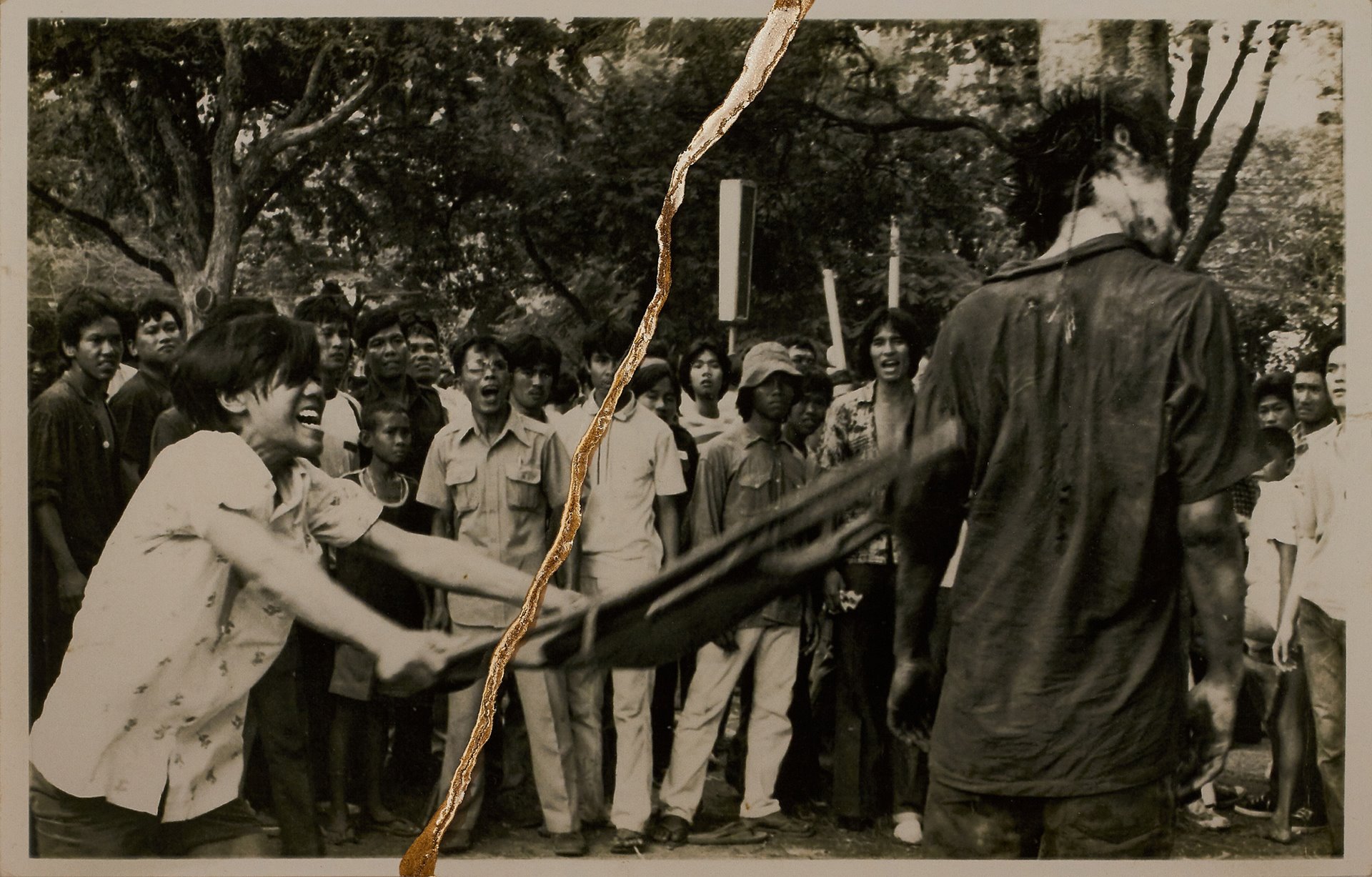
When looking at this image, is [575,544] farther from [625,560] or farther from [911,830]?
[911,830]

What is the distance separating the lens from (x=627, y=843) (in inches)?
111

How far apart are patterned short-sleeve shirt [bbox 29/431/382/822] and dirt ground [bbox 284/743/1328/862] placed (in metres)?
0.42

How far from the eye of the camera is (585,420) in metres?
2.83

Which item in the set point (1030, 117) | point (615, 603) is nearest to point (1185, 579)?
point (1030, 117)

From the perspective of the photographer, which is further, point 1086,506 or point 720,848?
point 720,848

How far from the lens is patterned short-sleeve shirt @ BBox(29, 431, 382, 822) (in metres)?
2.79

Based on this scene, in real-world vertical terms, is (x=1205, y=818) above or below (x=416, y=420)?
below

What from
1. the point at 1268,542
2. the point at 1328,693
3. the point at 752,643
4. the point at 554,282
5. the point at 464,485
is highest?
the point at 554,282

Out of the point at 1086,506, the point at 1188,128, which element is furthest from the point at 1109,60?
the point at 1086,506

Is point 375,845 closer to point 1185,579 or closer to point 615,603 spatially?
point 615,603

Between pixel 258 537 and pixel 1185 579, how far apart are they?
2.23 metres

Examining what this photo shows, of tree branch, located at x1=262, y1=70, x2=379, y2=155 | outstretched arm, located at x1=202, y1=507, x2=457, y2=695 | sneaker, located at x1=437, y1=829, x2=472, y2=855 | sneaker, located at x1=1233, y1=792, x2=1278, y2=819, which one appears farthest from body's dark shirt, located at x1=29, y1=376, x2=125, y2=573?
sneaker, located at x1=1233, y1=792, x2=1278, y2=819

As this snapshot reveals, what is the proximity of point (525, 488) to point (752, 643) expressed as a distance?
668mm

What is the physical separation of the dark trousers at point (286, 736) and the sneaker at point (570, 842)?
1.95 ft
